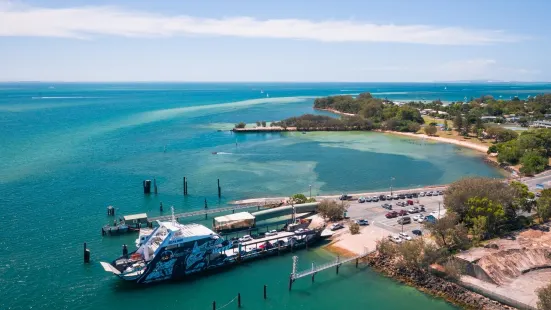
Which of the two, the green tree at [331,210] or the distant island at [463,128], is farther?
the distant island at [463,128]

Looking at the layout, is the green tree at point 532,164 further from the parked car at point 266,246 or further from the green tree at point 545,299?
the parked car at point 266,246

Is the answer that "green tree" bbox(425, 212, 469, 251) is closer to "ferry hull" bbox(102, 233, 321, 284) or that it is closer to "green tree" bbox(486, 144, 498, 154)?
"ferry hull" bbox(102, 233, 321, 284)

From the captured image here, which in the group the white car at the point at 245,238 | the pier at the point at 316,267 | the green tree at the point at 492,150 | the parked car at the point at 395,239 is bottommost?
the pier at the point at 316,267

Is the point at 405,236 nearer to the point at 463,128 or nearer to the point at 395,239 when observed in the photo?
the point at 395,239

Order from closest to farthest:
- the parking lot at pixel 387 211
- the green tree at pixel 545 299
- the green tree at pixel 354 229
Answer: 1. the green tree at pixel 545 299
2. the green tree at pixel 354 229
3. the parking lot at pixel 387 211

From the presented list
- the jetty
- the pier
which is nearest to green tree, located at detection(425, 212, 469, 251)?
the pier

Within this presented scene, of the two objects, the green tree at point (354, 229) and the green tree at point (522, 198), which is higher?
the green tree at point (522, 198)

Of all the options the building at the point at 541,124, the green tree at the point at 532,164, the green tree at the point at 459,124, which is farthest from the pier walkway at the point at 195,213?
the building at the point at 541,124
